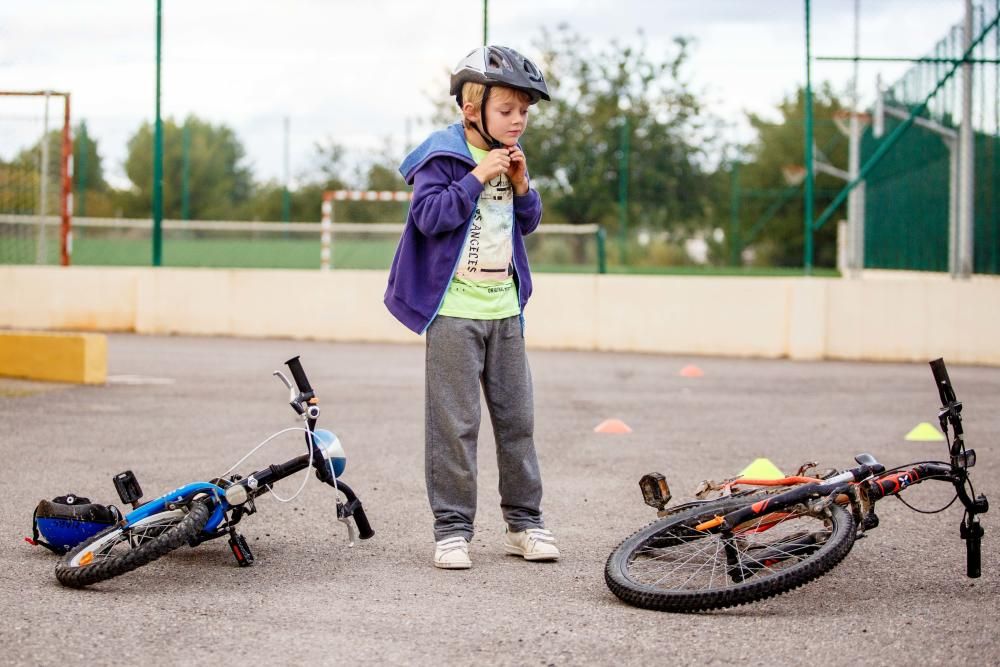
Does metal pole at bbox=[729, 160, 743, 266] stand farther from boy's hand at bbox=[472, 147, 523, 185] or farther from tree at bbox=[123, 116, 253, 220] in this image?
boy's hand at bbox=[472, 147, 523, 185]

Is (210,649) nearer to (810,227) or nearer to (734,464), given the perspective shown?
(734,464)

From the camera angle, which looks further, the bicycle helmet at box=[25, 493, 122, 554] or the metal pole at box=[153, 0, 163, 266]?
the metal pole at box=[153, 0, 163, 266]

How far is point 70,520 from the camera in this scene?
4.24 m

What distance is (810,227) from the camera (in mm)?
13844

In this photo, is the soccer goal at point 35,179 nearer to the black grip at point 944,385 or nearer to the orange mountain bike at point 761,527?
the orange mountain bike at point 761,527

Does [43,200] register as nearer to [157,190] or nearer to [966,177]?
[157,190]

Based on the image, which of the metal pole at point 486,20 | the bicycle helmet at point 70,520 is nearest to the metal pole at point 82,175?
the metal pole at point 486,20

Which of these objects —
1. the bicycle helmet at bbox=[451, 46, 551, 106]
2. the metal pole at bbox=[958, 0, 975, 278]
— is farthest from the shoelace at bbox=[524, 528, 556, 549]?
the metal pole at bbox=[958, 0, 975, 278]

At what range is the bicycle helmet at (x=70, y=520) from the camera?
423 cm

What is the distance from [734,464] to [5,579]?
368 centimetres

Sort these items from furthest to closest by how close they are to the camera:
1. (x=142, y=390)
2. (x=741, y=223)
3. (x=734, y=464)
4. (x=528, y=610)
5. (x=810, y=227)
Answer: (x=741, y=223), (x=810, y=227), (x=142, y=390), (x=734, y=464), (x=528, y=610)

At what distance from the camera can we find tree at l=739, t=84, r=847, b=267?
27312 mm

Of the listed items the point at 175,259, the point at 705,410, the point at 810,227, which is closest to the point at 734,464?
the point at 705,410

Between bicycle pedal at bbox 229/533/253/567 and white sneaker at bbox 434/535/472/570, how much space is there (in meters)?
0.59
